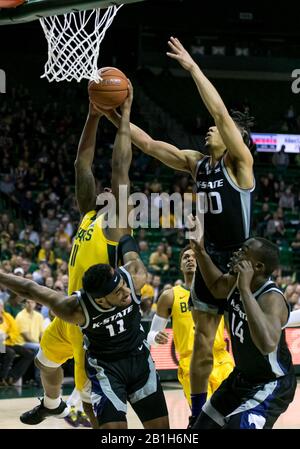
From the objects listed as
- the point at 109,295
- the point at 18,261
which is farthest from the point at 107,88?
the point at 18,261

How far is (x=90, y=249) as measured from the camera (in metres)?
5.71

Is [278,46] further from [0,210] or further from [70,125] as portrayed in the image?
[0,210]

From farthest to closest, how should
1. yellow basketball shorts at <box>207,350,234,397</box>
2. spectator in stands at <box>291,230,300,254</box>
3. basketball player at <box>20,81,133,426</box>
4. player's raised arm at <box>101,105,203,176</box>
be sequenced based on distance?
spectator in stands at <box>291,230,300,254</box>, yellow basketball shorts at <box>207,350,234,397</box>, player's raised arm at <box>101,105,203,176</box>, basketball player at <box>20,81,133,426</box>

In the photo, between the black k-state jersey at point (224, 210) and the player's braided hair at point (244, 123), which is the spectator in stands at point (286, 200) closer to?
the player's braided hair at point (244, 123)

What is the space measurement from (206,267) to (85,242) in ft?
2.81

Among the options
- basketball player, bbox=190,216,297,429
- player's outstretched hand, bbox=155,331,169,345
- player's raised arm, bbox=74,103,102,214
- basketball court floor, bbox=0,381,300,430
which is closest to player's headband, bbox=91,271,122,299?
basketball player, bbox=190,216,297,429

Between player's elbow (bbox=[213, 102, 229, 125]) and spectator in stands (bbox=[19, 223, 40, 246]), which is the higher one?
player's elbow (bbox=[213, 102, 229, 125])

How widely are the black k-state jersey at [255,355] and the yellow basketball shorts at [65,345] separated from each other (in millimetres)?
1262

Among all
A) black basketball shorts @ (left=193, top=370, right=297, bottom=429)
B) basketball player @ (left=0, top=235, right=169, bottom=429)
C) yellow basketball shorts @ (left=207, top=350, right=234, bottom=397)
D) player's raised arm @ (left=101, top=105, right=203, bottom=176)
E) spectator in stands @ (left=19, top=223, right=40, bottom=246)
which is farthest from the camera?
spectator in stands @ (left=19, top=223, right=40, bottom=246)

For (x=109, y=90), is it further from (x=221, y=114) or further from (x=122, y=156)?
(x=221, y=114)

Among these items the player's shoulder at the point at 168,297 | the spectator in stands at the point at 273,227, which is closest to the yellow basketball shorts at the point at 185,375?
the player's shoulder at the point at 168,297

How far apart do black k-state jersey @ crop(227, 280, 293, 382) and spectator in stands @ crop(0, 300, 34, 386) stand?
608 centimetres

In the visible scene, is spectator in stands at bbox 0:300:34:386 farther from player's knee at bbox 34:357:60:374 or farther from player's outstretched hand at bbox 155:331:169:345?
player's knee at bbox 34:357:60:374

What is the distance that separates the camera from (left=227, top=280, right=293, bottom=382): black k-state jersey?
16.4 ft
